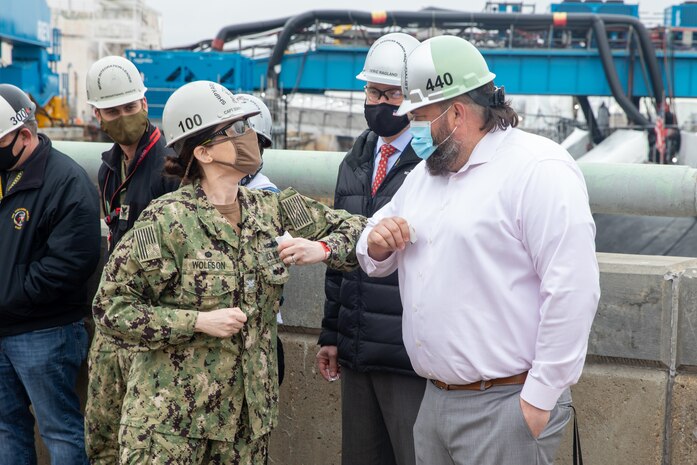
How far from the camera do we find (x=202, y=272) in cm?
292

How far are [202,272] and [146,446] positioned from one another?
1.98 ft

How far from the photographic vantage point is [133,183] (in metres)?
3.80

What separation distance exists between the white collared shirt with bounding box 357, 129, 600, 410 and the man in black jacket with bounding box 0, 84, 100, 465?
177cm

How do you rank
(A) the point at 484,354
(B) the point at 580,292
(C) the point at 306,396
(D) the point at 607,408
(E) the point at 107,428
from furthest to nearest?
(C) the point at 306,396
(E) the point at 107,428
(D) the point at 607,408
(A) the point at 484,354
(B) the point at 580,292

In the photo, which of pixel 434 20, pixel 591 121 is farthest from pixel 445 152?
pixel 591 121

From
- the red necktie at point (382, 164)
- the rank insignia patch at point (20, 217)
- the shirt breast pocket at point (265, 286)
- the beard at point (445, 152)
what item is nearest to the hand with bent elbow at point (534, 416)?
the beard at point (445, 152)

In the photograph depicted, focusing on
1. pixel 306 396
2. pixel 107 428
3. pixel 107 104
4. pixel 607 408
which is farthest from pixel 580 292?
pixel 107 104

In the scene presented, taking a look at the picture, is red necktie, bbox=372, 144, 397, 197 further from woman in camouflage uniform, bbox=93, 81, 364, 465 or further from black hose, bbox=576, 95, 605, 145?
black hose, bbox=576, 95, 605, 145

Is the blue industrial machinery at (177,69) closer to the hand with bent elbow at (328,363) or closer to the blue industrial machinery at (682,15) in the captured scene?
the blue industrial machinery at (682,15)

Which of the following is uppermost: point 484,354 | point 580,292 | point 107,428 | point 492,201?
point 492,201

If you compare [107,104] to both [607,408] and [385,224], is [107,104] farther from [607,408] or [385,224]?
[607,408]

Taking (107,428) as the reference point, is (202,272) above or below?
above

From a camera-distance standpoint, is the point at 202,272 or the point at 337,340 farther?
the point at 337,340

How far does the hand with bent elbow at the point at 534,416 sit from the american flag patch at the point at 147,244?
4.14ft
